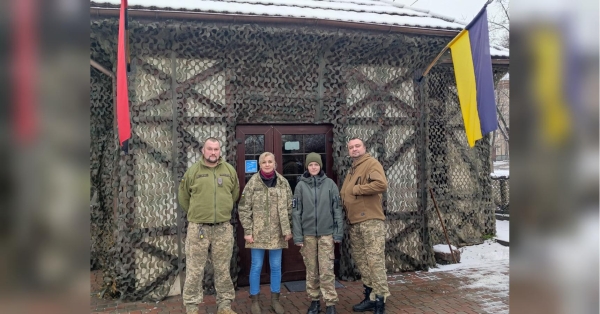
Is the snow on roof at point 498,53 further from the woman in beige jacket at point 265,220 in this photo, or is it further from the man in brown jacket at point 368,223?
the woman in beige jacket at point 265,220

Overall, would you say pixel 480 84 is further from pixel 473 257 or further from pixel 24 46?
pixel 24 46

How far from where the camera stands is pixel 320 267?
4965 mm

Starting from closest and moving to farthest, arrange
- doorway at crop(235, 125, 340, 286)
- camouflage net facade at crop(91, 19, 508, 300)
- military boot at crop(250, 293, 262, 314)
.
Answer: military boot at crop(250, 293, 262, 314) < camouflage net facade at crop(91, 19, 508, 300) < doorway at crop(235, 125, 340, 286)

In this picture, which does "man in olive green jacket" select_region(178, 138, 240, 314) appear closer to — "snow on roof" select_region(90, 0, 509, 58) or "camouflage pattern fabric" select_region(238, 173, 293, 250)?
"camouflage pattern fabric" select_region(238, 173, 293, 250)

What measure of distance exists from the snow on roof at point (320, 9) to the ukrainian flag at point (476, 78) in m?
0.97

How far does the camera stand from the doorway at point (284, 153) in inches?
242

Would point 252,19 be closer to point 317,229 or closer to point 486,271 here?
point 317,229

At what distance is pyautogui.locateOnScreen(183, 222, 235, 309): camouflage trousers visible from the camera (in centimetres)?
475

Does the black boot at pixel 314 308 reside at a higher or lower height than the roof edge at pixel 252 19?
lower

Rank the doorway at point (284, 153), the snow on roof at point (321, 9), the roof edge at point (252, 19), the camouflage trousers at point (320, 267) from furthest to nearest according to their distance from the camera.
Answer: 1. the doorway at point (284, 153)
2. the snow on roof at point (321, 9)
3. the roof edge at point (252, 19)
4. the camouflage trousers at point (320, 267)

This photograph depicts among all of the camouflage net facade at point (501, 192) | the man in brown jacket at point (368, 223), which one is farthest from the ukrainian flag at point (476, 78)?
the camouflage net facade at point (501, 192)

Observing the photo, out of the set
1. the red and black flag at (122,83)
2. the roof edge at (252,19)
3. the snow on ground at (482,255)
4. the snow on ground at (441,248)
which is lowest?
the snow on ground at (482,255)

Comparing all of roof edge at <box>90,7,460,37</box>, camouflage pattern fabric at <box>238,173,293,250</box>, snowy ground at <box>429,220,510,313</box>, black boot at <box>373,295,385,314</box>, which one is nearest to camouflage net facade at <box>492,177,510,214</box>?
snowy ground at <box>429,220,510,313</box>

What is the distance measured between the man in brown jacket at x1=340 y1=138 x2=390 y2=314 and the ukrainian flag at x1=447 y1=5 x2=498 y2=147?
5.05 feet
